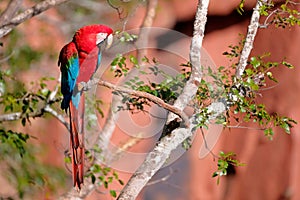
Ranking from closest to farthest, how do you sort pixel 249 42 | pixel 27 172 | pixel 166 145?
pixel 166 145, pixel 249 42, pixel 27 172

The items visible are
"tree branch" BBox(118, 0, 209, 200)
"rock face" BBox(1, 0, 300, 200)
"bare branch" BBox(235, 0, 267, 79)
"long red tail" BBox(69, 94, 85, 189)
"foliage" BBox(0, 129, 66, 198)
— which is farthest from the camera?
"rock face" BBox(1, 0, 300, 200)

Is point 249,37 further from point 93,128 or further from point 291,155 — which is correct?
point 291,155

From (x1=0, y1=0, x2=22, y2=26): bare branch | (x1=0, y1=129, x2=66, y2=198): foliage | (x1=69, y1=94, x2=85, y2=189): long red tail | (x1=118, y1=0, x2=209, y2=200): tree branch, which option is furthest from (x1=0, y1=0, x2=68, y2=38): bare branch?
(x1=0, y1=129, x2=66, y2=198): foliage

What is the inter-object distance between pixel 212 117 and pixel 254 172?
1.81 metres

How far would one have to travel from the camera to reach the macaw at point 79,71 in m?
1.40

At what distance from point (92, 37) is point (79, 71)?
0.09m

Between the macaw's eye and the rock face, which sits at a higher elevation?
the rock face

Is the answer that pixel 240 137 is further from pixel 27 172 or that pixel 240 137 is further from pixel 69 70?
pixel 69 70

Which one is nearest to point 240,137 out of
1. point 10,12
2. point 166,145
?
point 10,12

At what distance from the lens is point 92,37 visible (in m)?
1.41

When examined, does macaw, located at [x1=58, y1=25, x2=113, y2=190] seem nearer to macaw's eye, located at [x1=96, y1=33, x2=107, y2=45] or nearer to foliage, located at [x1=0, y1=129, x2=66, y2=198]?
macaw's eye, located at [x1=96, y1=33, x2=107, y2=45]

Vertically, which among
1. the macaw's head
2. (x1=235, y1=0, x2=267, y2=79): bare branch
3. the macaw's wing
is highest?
(x1=235, y1=0, x2=267, y2=79): bare branch

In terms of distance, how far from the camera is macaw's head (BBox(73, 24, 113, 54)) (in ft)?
4.61

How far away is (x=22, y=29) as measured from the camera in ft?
13.9
